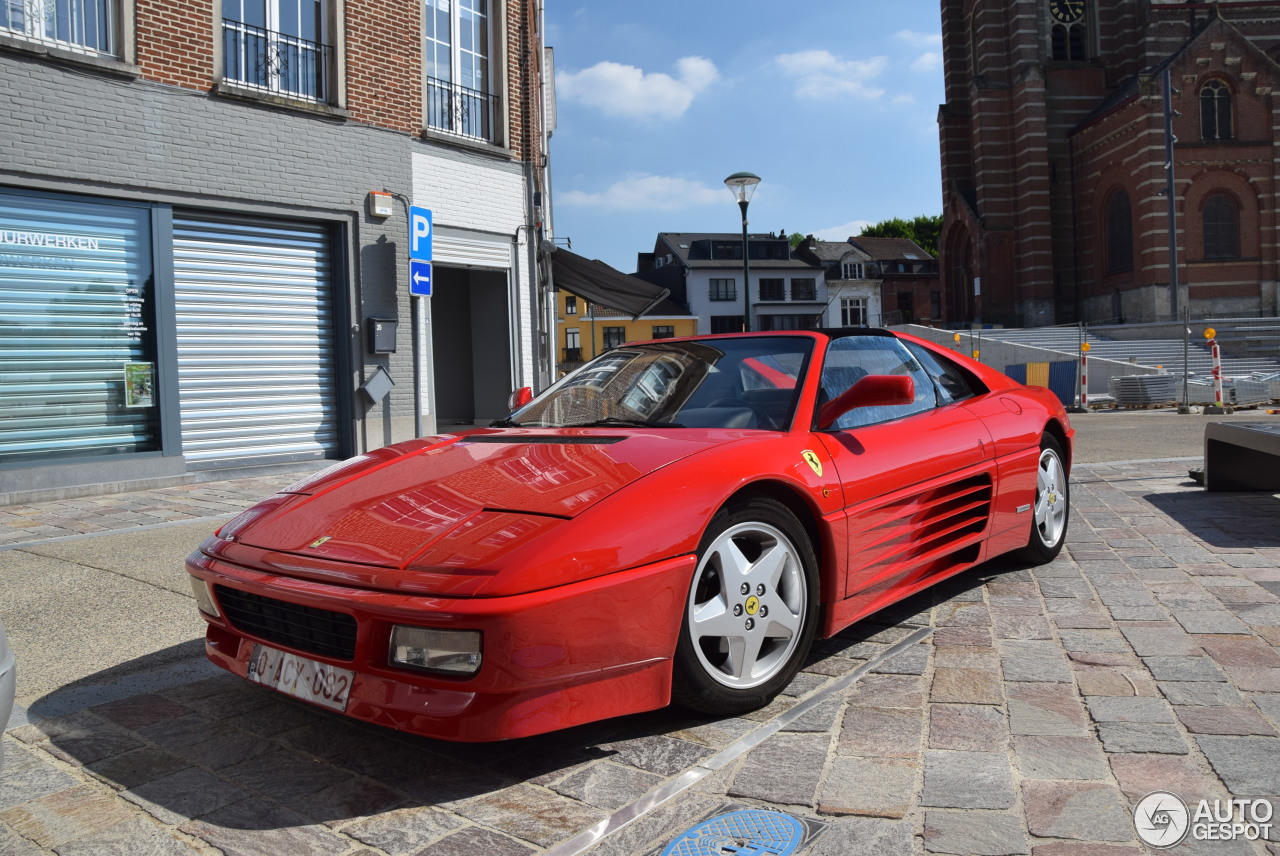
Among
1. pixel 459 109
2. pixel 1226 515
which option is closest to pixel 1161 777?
pixel 1226 515

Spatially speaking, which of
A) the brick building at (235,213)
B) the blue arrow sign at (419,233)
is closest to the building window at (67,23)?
the brick building at (235,213)

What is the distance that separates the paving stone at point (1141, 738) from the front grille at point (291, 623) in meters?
2.02

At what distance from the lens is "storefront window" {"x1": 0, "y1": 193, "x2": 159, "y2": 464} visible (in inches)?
335

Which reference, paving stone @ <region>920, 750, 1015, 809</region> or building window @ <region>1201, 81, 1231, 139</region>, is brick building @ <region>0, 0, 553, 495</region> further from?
building window @ <region>1201, 81, 1231, 139</region>

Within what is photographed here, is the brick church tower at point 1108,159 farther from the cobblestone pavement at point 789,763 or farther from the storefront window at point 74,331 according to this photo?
the cobblestone pavement at point 789,763

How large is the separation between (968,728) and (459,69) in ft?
40.9

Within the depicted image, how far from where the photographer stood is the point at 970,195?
47.0 m

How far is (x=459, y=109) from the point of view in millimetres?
13094

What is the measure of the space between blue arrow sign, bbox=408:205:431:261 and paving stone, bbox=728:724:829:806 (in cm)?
996

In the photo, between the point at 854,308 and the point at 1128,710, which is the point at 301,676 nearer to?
the point at 1128,710

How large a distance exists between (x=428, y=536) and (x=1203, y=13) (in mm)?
52002

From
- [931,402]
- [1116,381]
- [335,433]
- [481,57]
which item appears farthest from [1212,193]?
[931,402]

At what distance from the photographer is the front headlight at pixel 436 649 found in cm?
221


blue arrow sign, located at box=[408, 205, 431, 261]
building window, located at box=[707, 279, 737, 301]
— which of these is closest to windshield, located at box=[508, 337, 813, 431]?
blue arrow sign, located at box=[408, 205, 431, 261]
